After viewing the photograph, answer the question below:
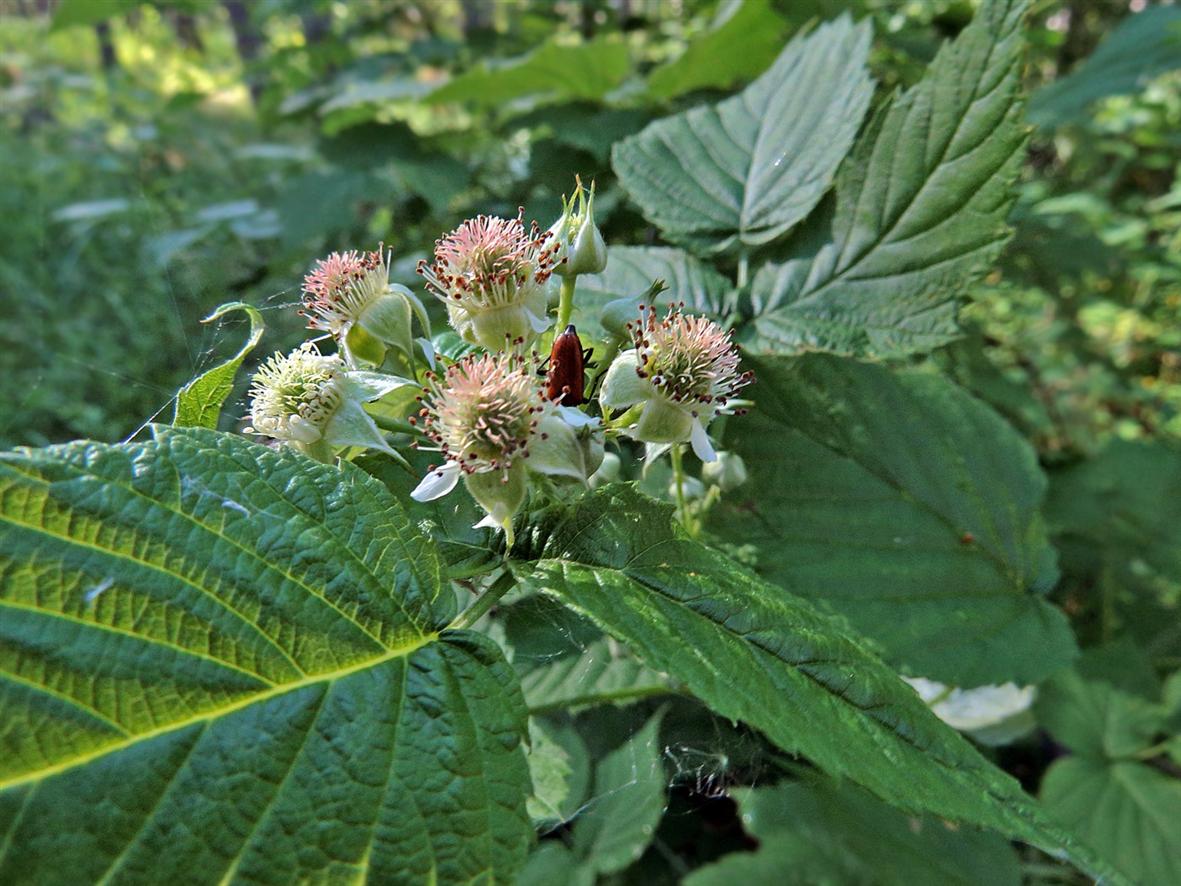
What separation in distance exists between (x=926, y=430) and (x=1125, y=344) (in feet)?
10.9

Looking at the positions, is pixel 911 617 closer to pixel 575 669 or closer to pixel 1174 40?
pixel 575 669

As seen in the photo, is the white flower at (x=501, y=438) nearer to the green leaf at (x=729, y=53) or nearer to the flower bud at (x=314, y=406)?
the flower bud at (x=314, y=406)

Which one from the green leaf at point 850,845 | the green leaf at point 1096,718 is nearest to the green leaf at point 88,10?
the green leaf at point 850,845

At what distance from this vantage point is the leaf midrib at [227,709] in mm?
634

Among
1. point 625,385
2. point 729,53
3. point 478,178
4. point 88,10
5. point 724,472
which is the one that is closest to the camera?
point 625,385

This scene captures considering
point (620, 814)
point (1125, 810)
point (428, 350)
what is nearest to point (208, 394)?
point (428, 350)

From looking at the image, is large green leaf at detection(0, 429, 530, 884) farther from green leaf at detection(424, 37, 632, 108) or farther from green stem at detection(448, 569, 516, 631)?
green leaf at detection(424, 37, 632, 108)

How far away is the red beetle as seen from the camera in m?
0.96

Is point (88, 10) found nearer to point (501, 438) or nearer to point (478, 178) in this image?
point (478, 178)

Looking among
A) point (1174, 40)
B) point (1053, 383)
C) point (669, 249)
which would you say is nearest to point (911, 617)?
point (669, 249)

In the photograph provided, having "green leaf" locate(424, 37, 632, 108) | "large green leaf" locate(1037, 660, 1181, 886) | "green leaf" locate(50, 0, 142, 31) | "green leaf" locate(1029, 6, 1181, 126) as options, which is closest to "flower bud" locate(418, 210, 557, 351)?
"green leaf" locate(424, 37, 632, 108)

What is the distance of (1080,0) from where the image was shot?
4.74 meters

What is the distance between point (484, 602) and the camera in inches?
35.5

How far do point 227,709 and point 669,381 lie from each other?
0.55 meters
